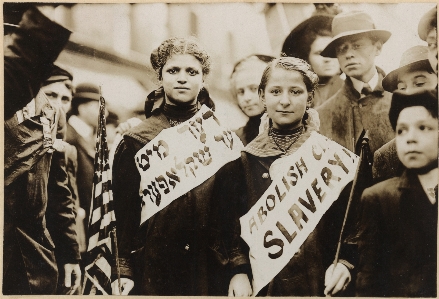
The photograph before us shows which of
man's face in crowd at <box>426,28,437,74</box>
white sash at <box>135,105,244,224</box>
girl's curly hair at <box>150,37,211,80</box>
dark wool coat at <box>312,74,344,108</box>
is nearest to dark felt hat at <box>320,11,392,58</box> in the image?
dark wool coat at <box>312,74,344,108</box>

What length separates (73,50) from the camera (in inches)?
155

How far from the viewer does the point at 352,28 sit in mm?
3885

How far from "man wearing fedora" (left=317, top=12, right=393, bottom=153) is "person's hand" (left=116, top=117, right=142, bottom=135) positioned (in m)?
1.34

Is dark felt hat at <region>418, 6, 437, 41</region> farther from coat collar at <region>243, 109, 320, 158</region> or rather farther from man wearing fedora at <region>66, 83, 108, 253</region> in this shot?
man wearing fedora at <region>66, 83, 108, 253</region>

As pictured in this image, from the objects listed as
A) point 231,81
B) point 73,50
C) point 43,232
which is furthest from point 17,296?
point 231,81

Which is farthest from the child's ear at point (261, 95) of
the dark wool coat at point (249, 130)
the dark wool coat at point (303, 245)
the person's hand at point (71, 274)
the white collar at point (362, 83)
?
the person's hand at point (71, 274)

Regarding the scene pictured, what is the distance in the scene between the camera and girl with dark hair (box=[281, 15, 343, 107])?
3865mm

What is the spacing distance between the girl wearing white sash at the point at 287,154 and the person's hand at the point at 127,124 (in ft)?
2.71

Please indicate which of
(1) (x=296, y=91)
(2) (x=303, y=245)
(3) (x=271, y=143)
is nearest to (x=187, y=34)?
(1) (x=296, y=91)

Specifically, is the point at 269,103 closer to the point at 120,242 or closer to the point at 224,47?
the point at 224,47

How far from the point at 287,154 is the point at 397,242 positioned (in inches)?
39.7

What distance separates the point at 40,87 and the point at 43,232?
109cm

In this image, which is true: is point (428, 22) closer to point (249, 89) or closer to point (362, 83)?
point (362, 83)

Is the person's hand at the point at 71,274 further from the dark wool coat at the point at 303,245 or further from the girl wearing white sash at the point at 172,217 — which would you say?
the dark wool coat at the point at 303,245
